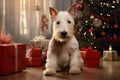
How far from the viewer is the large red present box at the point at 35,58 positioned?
10.2 ft

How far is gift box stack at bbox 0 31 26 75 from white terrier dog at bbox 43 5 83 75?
0.31 metres

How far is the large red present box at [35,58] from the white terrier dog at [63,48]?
20.7 inches

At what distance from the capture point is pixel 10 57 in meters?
2.54

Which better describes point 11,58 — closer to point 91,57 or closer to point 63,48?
point 63,48

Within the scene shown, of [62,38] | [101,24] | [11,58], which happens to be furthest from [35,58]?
[101,24]

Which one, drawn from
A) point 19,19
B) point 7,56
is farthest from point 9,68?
point 19,19

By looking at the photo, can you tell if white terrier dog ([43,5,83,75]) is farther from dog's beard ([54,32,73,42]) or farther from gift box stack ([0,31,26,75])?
gift box stack ([0,31,26,75])

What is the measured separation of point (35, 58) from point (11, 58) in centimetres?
63

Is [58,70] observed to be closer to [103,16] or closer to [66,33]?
[66,33]

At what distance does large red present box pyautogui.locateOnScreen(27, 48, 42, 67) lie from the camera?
310cm

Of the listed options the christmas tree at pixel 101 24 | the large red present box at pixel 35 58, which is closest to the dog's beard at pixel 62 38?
the large red present box at pixel 35 58

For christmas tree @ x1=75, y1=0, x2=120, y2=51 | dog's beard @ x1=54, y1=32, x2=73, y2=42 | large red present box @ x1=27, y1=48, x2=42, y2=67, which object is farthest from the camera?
christmas tree @ x1=75, y1=0, x2=120, y2=51

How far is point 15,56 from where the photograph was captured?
260 cm

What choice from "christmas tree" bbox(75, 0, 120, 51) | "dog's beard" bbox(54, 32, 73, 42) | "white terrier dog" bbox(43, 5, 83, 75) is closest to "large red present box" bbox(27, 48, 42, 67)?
"white terrier dog" bbox(43, 5, 83, 75)
